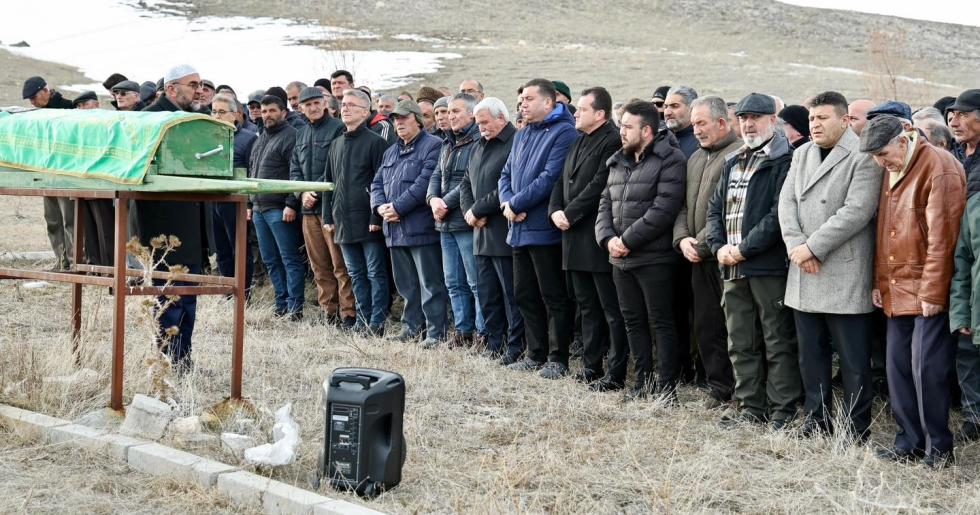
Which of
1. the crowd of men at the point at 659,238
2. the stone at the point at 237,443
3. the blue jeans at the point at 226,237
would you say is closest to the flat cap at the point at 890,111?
the crowd of men at the point at 659,238

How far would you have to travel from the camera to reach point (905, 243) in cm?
581

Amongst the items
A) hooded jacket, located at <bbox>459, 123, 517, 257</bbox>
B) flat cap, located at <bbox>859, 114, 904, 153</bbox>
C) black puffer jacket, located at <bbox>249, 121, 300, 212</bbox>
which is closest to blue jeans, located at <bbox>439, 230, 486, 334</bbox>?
hooded jacket, located at <bbox>459, 123, 517, 257</bbox>

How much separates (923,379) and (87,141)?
16.1 feet

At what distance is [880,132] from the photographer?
572cm

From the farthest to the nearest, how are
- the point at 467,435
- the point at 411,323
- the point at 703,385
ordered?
the point at 411,323 < the point at 703,385 < the point at 467,435

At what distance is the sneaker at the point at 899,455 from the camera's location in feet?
19.1

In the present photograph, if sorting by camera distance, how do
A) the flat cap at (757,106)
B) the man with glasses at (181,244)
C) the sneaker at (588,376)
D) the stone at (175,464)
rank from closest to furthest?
the stone at (175,464) → the flat cap at (757,106) → the man with glasses at (181,244) → the sneaker at (588,376)

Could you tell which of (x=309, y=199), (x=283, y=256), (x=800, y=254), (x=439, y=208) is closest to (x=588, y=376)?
(x=439, y=208)

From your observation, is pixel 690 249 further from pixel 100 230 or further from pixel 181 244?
pixel 100 230

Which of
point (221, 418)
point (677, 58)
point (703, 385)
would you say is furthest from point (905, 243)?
point (677, 58)

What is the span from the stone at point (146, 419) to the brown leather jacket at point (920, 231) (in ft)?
13.2

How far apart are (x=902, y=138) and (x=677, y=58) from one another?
3682 centimetres

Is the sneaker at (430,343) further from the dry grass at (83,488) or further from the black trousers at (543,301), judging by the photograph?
the dry grass at (83,488)

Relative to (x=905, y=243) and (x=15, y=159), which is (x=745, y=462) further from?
(x=15, y=159)
